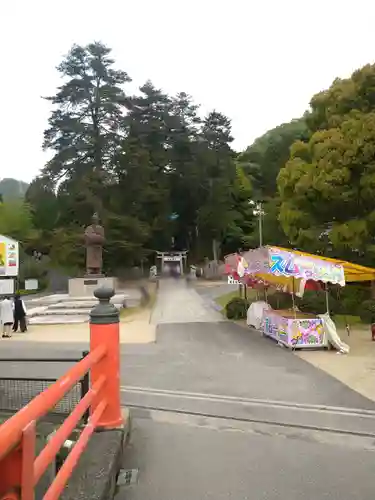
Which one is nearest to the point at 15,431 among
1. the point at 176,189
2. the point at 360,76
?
the point at 360,76

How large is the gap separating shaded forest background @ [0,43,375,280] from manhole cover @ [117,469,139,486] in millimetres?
15134

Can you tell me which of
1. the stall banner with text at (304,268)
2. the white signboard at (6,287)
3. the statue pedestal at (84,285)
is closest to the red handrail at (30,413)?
the stall banner with text at (304,268)

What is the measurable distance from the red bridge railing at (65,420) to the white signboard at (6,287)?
17.7 m

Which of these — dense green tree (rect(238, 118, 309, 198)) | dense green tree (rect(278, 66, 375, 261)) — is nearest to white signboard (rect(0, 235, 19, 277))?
dense green tree (rect(278, 66, 375, 261))

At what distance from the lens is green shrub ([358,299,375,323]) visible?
17.4 metres

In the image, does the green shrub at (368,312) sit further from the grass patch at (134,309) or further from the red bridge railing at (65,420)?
the red bridge railing at (65,420)

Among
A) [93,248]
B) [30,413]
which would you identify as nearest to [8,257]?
[93,248]

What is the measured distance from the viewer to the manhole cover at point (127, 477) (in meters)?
4.19

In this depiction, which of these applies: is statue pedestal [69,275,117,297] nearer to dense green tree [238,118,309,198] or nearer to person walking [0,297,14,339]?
person walking [0,297,14,339]

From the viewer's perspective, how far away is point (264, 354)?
12.2m

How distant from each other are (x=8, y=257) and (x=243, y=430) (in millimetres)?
19186

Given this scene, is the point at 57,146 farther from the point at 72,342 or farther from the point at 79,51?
the point at 72,342

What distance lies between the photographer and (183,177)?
53.8 metres

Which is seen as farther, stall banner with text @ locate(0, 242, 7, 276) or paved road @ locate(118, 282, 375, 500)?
stall banner with text @ locate(0, 242, 7, 276)
